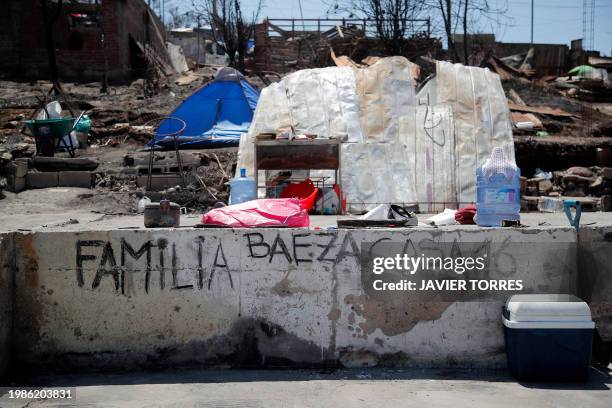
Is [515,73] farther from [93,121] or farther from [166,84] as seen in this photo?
[93,121]

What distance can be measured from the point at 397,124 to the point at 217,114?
5206 millimetres

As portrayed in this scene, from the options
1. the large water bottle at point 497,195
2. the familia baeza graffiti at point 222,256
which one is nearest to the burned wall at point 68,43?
the large water bottle at point 497,195

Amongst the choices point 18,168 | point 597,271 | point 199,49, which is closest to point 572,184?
point 597,271

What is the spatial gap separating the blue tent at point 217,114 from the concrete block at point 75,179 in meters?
2.98

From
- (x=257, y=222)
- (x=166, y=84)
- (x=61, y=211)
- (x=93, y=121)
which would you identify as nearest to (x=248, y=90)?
(x=93, y=121)

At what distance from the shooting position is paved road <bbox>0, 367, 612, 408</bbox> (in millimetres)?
3975

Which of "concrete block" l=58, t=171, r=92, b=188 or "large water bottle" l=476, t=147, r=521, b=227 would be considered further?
"concrete block" l=58, t=171, r=92, b=188

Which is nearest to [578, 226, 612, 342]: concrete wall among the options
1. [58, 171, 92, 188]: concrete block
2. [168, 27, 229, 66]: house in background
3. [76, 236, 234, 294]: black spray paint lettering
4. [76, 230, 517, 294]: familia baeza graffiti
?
[76, 230, 517, 294]: familia baeza graffiti

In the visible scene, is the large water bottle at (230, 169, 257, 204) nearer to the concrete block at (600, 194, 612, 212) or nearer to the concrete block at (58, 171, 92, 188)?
the concrete block at (58, 171, 92, 188)

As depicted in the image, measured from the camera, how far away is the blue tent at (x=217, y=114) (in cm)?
1340

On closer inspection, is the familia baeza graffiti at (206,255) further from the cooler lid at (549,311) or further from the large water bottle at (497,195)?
the large water bottle at (497,195)

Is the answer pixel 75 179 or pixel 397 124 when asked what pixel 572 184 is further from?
pixel 75 179

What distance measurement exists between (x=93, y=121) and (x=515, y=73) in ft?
53.5

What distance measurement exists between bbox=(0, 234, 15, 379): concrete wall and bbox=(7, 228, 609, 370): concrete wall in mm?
69
